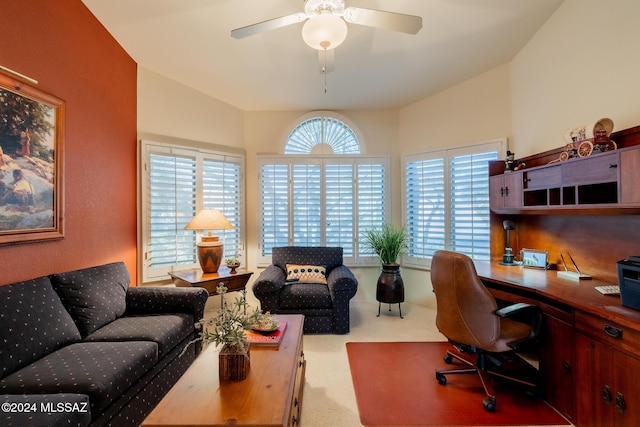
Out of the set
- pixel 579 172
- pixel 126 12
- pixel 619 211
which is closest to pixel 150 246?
pixel 126 12

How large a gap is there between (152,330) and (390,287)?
2.63 m

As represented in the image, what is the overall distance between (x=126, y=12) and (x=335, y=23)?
1.96m

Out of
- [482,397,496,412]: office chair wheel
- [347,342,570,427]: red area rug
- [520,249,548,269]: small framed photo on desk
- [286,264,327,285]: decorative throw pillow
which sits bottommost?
[347,342,570,427]: red area rug

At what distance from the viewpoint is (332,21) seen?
5.89ft

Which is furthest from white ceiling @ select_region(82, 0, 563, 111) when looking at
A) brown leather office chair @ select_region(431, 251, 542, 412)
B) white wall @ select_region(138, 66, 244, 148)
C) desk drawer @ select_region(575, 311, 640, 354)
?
desk drawer @ select_region(575, 311, 640, 354)

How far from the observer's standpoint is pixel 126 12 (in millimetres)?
2482

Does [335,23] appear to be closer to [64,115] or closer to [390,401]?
[64,115]

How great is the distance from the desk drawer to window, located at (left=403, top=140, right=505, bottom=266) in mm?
1731

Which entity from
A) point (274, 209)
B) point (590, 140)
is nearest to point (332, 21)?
point (590, 140)

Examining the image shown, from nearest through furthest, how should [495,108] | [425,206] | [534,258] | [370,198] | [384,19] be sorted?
[384,19] → [534,258] → [495,108] → [425,206] → [370,198]

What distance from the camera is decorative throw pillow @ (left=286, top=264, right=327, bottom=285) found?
12.0 feet

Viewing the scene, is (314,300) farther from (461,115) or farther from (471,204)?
(461,115)

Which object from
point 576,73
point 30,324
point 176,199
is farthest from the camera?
point 176,199

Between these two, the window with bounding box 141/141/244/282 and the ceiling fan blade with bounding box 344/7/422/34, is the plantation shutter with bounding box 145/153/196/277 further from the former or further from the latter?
the ceiling fan blade with bounding box 344/7/422/34
